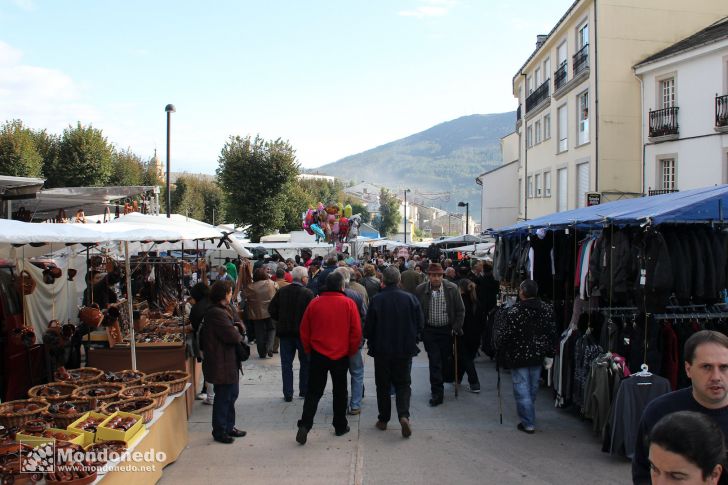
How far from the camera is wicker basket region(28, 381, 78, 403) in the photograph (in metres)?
5.12

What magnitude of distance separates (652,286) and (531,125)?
24.5m

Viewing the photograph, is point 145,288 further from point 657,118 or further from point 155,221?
point 657,118

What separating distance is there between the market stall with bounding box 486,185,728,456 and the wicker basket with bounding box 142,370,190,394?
13.8 ft

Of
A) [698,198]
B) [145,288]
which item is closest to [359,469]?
[698,198]

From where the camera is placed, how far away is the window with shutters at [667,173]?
18281mm

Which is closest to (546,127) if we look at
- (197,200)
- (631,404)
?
(631,404)

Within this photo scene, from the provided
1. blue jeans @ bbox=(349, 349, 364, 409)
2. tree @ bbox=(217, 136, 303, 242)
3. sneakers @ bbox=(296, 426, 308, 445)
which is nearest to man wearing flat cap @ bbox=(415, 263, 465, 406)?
blue jeans @ bbox=(349, 349, 364, 409)

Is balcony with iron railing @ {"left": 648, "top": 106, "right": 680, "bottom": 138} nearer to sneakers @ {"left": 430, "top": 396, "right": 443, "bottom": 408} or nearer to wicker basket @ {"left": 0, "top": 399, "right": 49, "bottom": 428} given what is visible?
sneakers @ {"left": 430, "top": 396, "right": 443, "bottom": 408}

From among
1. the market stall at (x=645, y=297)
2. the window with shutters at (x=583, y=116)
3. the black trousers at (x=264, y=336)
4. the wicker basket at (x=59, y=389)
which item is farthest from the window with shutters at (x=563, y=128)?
the wicker basket at (x=59, y=389)

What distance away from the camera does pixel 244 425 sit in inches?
251

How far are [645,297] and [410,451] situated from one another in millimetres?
2813

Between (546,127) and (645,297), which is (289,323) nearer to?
(645,297)

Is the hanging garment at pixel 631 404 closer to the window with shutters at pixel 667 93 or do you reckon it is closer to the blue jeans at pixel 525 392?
the blue jeans at pixel 525 392

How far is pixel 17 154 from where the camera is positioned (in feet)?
73.7
